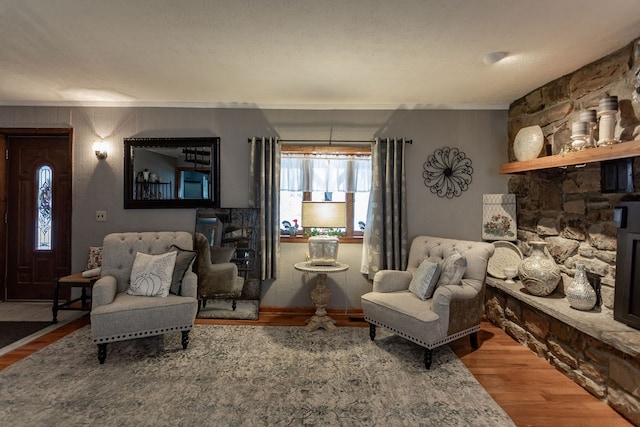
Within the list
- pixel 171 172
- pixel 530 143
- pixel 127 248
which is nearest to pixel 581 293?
pixel 530 143

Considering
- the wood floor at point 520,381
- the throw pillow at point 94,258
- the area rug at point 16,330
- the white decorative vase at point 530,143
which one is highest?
the white decorative vase at point 530,143

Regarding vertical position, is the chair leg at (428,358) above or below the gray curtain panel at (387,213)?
below

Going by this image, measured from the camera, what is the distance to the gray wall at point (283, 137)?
4004mm

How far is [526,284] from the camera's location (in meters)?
3.05

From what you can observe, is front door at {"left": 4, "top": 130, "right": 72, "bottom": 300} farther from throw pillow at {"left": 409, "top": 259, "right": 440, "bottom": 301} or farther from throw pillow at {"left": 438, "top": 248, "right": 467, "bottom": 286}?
throw pillow at {"left": 438, "top": 248, "right": 467, "bottom": 286}

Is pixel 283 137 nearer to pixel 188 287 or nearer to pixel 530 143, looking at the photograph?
pixel 188 287

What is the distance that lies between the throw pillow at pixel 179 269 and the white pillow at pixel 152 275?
5cm

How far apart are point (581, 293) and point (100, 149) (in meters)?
4.81

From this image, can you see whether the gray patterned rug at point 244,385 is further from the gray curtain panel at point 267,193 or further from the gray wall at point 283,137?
Result: the gray wall at point 283,137

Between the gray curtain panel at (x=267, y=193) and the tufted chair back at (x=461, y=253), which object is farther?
the gray curtain panel at (x=267, y=193)

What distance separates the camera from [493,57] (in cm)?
269

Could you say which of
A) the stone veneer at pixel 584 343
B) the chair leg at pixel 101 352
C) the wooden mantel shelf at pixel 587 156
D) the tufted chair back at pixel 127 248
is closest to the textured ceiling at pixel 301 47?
the wooden mantel shelf at pixel 587 156

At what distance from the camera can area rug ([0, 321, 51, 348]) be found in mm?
3153

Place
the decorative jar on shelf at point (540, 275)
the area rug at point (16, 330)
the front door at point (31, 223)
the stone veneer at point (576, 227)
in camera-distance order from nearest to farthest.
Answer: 1. the stone veneer at point (576, 227)
2. the decorative jar on shelf at point (540, 275)
3. the area rug at point (16, 330)
4. the front door at point (31, 223)
